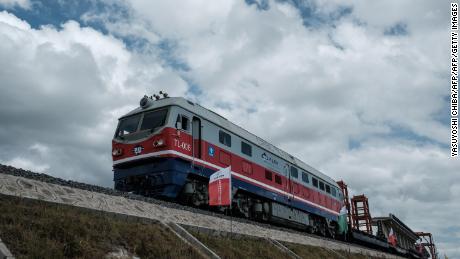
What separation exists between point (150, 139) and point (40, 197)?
7.12 meters

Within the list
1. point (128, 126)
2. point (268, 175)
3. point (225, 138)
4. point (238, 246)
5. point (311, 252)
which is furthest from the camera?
point (268, 175)

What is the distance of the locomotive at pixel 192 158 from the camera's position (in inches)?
635

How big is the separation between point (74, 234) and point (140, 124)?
9.48m

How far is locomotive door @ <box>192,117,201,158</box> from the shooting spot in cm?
1727

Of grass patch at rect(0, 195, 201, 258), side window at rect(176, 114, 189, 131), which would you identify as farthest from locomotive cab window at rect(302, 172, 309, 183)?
grass patch at rect(0, 195, 201, 258)

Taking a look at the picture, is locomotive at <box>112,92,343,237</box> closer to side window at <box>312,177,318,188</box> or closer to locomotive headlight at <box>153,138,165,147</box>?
locomotive headlight at <box>153,138,165,147</box>

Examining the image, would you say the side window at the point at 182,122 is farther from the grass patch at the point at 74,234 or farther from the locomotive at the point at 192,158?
the grass patch at the point at 74,234

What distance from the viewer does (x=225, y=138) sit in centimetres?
1947

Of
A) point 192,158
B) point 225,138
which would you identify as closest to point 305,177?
point 225,138

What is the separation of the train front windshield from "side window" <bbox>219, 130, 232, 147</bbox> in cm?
326

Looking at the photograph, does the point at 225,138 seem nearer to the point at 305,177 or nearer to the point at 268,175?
the point at 268,175

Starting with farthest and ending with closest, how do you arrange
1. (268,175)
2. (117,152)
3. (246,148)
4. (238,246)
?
(268,175) → (246,148) → (117,152) → (238,246)

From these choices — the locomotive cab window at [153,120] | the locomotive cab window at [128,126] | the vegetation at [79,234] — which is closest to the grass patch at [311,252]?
the vegetation at [79,234]

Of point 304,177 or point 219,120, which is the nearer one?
point 219,120
